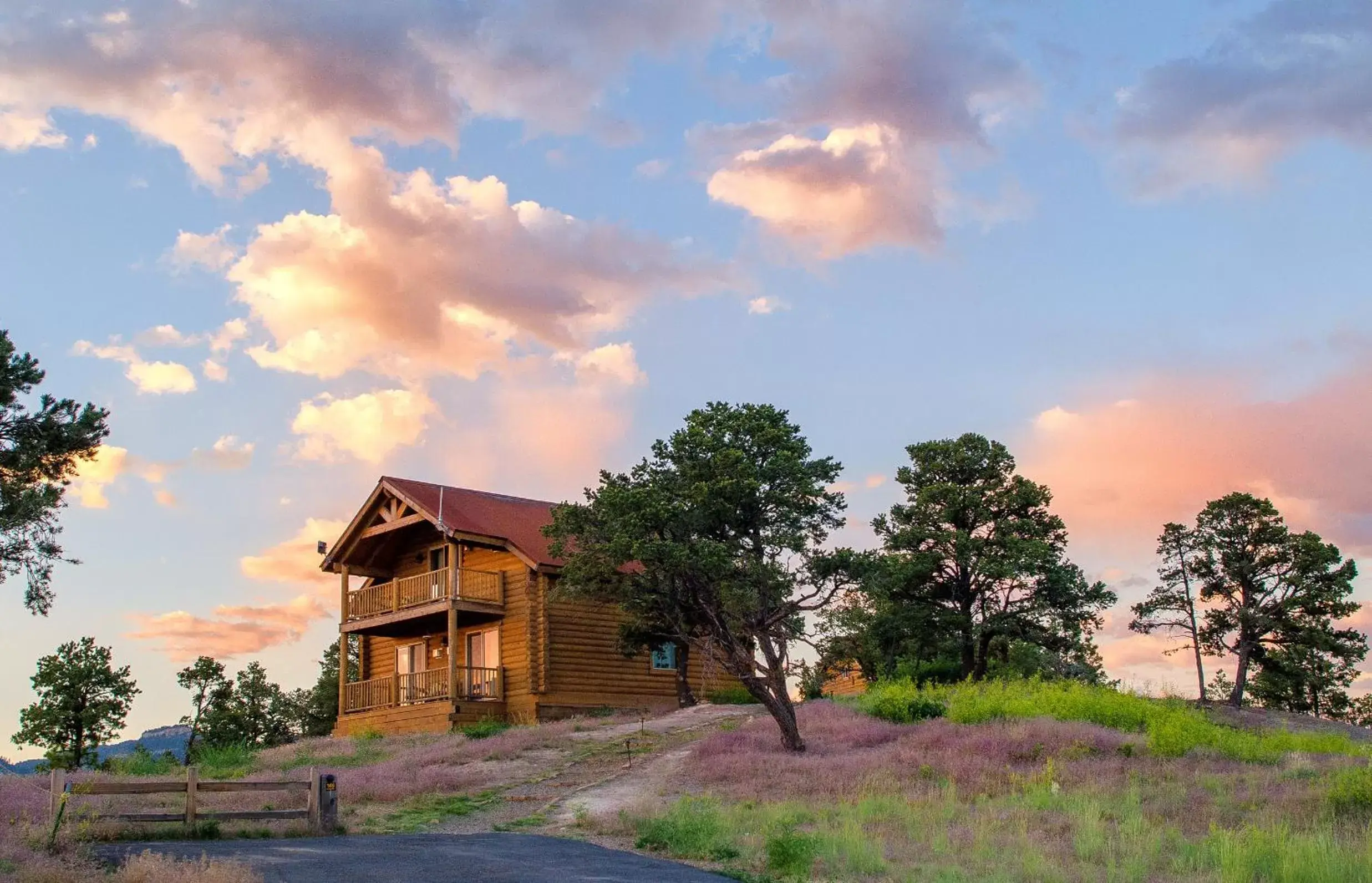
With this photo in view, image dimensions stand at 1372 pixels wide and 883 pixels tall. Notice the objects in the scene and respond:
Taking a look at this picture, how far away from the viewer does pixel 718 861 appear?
16.5m

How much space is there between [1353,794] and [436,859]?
12761 millimetres

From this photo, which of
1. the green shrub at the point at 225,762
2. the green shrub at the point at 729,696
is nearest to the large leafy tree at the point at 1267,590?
the green shrub at the point at 729,696

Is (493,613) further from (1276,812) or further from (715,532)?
(1276,812)

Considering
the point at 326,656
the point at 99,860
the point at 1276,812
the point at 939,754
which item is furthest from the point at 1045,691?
the point at 326,656

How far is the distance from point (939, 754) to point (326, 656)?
147 ft

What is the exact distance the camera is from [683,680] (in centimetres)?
3931

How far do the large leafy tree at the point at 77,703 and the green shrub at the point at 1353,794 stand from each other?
3993 centimetres

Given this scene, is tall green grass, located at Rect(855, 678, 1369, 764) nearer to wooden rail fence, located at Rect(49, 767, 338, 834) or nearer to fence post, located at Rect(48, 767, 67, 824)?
wooden rail fence, located at Rect(49, 767, 338, 834)

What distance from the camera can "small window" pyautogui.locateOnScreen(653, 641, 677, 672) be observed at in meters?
41.1

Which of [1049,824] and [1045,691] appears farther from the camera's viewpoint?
[1045,691]

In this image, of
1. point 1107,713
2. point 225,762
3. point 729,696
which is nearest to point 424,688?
point 225,762

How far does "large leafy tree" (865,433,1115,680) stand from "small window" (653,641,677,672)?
6.94 meters

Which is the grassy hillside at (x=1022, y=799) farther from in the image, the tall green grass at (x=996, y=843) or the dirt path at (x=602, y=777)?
the dirt path at (x=602, y=777)

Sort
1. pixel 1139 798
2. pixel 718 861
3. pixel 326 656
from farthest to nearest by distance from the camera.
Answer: pixel 326 656 < pixel 1139 798 < pixel 718 861
